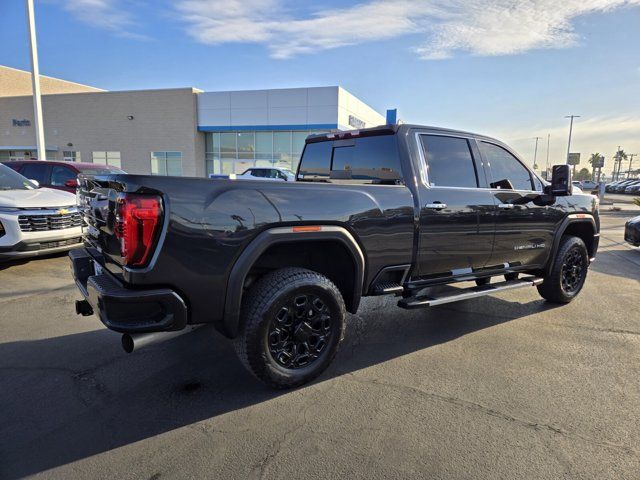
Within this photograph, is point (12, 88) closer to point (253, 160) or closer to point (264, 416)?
point (253, 160)

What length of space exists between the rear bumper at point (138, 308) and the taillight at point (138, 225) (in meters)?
0.20

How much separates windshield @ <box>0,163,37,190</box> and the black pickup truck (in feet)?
14.8

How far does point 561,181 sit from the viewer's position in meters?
4.50

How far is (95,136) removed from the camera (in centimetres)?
3416

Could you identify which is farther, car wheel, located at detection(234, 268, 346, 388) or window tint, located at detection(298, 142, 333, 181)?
window tint, located at detection(298, 142, 333, 181)

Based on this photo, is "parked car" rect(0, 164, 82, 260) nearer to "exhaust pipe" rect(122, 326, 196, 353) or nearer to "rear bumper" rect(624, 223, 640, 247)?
"exhaust pipe" rect(122, 326, 196, 353)

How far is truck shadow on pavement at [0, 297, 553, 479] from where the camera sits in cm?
254

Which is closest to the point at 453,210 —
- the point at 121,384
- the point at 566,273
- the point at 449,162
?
the point at 449,162

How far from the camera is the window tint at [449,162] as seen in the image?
4.00 meters

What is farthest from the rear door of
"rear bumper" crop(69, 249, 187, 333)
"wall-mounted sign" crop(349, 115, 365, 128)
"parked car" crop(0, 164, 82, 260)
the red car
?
"wall-mounted sign" crop(349, 115, 365, 128)

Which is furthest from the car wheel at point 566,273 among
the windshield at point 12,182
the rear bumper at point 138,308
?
the windshield at point 12,182

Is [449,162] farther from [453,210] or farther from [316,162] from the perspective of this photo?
[316,162]

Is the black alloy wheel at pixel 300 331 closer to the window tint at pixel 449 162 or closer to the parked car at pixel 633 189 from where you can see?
the window tint at pixel 449 162

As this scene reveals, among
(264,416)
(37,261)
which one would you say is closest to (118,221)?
(264,416)
